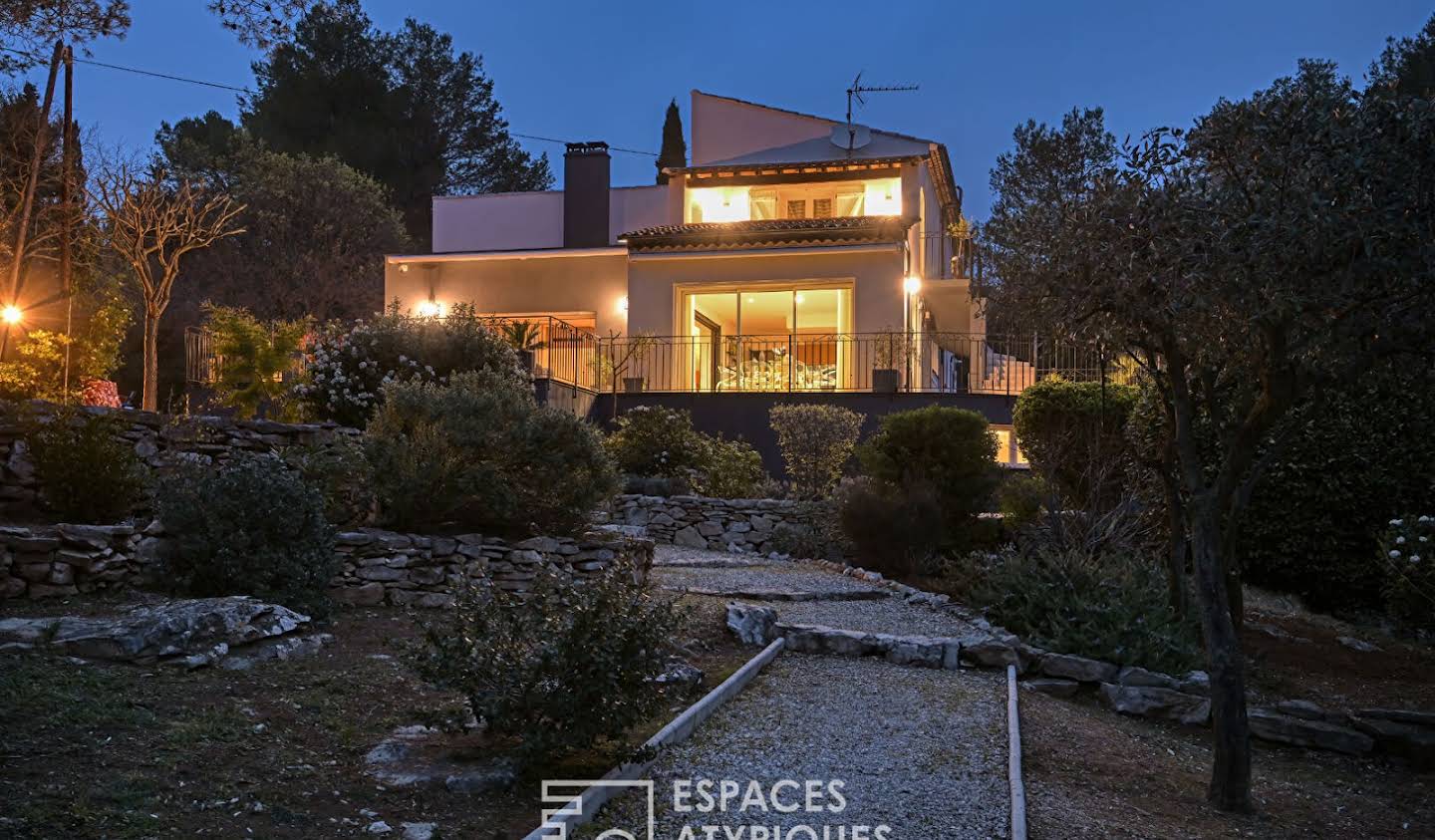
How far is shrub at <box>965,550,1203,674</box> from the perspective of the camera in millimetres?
7637

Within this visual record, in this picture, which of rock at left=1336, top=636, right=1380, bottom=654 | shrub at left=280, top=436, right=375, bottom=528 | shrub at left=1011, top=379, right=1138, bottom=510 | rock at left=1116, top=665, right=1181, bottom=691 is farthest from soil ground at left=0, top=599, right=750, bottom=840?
shrub at left=1011, top=379, right=1138, bottom=510


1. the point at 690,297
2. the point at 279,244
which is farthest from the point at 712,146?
the point at 279,244

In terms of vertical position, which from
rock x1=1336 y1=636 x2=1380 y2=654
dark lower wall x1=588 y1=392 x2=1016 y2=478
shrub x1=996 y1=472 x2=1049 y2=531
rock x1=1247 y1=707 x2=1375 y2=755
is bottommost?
rock x1=1247 y1=707 x2=1375 y2=755

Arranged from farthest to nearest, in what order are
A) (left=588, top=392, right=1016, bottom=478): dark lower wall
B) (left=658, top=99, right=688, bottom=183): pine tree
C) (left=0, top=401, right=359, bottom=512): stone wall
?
(left=658, top=99, right=688, bottom=183): pine tree, (left=588, top=392, right=1016, bottom=478): dark lower wall, (left=0, top=401, right=359, bottom=512): stone wall

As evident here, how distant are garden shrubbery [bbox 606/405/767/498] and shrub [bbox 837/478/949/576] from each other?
10.4ft

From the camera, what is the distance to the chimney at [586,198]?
954 inches

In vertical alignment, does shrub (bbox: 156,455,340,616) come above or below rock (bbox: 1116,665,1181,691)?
above

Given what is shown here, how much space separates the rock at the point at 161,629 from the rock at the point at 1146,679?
5223mm

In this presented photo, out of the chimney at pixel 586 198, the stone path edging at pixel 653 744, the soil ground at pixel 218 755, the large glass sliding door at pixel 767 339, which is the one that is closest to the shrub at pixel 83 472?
the soil ground at pixel 218 755

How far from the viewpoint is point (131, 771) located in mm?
3906

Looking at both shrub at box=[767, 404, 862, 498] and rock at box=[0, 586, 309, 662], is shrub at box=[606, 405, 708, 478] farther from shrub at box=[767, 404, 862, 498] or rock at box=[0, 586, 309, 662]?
rock at box=[0, 586, 309, 662]

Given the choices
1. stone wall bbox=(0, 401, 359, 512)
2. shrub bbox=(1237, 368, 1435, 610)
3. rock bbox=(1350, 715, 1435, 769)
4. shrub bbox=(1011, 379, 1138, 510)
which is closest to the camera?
rock bbox=(1350, 715, 1435, 769)

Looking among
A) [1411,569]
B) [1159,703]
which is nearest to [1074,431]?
[1411,569]

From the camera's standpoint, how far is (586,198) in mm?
24375
